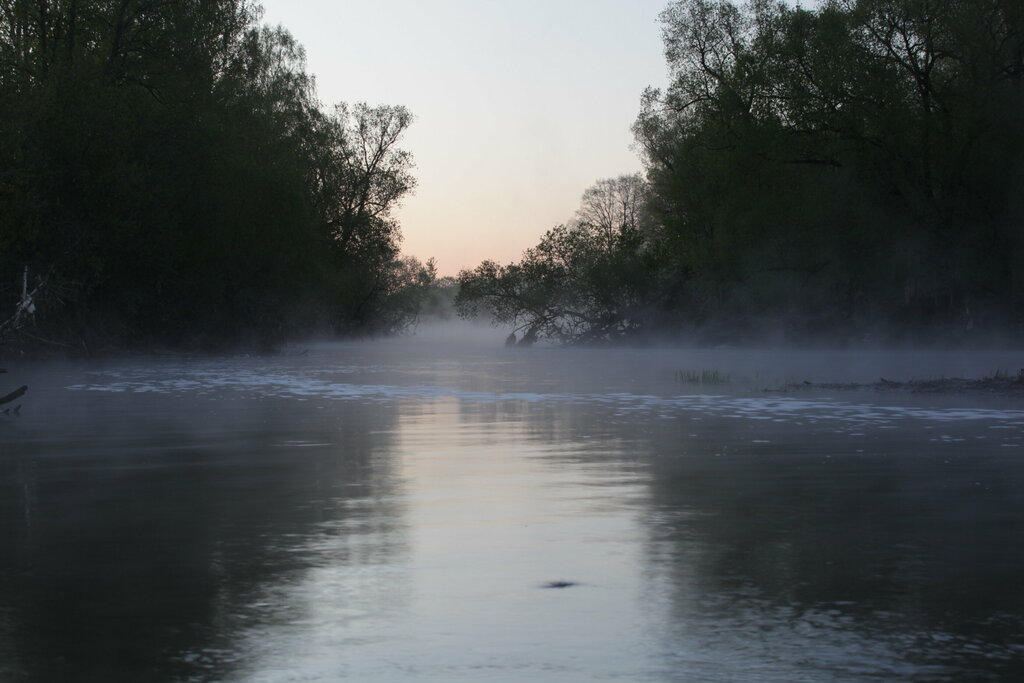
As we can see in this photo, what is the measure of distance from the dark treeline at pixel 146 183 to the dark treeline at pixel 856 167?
1973 cm

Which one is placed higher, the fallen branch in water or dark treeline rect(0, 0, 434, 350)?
dark treeline rect(0, 0, 434, 350)

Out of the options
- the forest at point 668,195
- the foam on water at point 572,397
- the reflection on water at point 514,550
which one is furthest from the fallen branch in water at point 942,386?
the forest at point 668,195

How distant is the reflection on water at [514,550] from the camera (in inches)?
228

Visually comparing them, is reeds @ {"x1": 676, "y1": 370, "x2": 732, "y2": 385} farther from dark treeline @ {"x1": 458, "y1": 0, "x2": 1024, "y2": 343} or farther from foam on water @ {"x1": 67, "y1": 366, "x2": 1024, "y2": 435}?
dark treeline @ {"x1": 458, "y1": 0, "x2": 1024, "y2": 343}

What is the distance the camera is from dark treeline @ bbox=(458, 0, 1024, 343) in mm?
52000

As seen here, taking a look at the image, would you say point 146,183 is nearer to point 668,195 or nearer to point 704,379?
point 704,379

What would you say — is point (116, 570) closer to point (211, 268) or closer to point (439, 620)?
point (439, 620)

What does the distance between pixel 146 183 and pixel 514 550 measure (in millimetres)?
40284

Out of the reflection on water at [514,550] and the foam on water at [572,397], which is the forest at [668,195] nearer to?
the foam on water at [572,397]

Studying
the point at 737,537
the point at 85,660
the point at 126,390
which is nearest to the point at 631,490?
the point at 737,537

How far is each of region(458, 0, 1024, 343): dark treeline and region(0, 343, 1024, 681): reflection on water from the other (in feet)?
120

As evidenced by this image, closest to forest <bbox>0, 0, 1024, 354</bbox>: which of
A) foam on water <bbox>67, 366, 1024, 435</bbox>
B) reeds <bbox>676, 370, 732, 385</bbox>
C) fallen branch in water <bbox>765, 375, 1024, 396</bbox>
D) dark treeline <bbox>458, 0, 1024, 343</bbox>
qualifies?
dark treeline <bbox>458, 0, 1024, 343</bbox>

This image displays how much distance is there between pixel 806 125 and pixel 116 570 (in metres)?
50.9

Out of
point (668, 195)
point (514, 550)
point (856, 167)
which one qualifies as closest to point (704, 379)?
point (514, 550)
